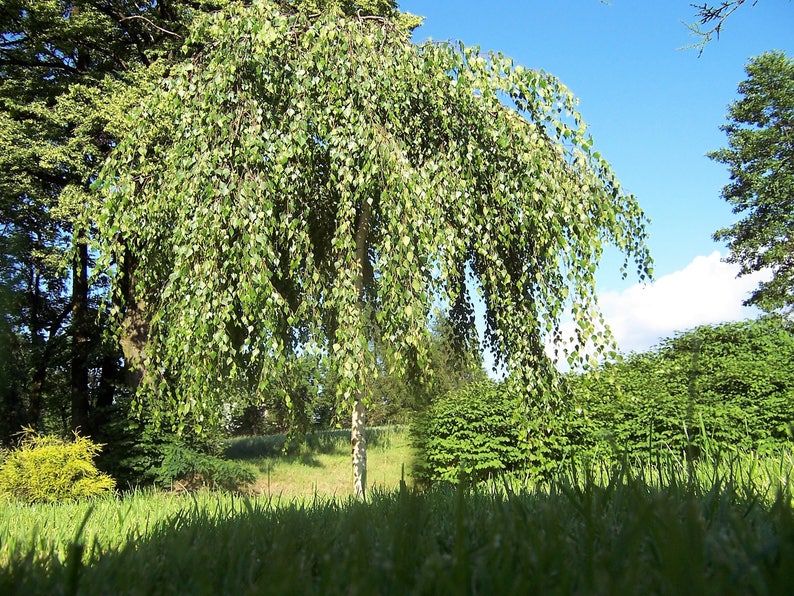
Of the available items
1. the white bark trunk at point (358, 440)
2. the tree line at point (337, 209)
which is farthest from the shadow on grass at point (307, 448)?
the white bark trunk at point (358, 440)

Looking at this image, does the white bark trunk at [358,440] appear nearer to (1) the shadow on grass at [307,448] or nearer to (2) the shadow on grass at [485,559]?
(2) the shadow on grass at [485,559]

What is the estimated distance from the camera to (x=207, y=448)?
31.9 feet

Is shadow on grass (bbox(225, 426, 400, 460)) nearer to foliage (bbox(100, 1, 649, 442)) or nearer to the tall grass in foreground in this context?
foliage (bbox(100, 1, 649, 442))

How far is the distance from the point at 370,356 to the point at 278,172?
5.75 ft

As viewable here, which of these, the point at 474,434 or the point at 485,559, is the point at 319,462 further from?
the point at 485,559

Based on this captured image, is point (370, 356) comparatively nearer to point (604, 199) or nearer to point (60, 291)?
point (604, 199)

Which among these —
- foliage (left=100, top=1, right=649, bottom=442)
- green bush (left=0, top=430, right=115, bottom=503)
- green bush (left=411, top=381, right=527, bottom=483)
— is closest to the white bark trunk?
foliage (left=100, top=1, right=649, bottom=442)

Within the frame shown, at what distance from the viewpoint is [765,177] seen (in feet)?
56.2

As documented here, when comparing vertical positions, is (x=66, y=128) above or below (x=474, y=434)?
above

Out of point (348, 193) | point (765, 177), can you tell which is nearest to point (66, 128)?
point (348, 193)

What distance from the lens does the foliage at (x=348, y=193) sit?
4.66 m

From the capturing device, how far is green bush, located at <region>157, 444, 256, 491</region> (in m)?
8.71

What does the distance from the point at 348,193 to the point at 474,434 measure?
496 cm

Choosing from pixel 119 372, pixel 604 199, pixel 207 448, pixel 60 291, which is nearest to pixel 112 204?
pixel 604 199
